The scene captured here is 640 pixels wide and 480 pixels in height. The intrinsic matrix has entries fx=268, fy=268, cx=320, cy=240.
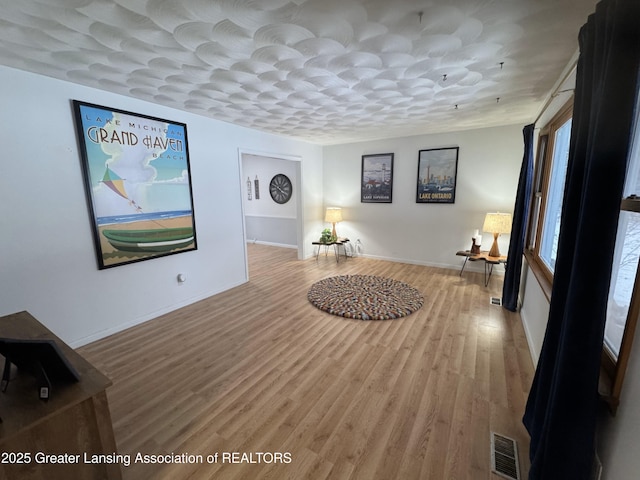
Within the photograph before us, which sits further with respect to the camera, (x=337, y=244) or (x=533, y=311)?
(x=337, y=244)

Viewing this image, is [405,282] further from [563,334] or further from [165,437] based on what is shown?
[165,437]

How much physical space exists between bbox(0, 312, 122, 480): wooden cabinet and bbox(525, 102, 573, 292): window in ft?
9.87

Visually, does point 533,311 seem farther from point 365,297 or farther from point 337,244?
point 337,244

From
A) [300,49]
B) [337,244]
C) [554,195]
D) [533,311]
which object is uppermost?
[300,49]

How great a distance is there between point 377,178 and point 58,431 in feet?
16.9

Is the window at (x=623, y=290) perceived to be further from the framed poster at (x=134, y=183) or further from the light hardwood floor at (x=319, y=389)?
the framed poster at (x=134, y=183)

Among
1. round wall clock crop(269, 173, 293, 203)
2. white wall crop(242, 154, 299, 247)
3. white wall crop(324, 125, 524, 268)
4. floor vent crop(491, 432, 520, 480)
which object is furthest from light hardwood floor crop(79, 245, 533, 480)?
round wall clock crop(269, 173, 293, 203)

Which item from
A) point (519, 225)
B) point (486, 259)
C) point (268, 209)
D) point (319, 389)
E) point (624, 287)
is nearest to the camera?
point (624, 287)

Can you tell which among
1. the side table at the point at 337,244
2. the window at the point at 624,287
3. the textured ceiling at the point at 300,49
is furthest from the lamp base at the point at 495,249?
the window at the point at 624,287

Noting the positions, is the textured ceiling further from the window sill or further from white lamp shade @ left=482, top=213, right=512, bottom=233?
the window sill

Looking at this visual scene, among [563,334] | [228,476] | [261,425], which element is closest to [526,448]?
[563,334]

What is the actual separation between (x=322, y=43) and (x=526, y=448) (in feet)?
8.93

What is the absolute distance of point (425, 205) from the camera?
193 inches

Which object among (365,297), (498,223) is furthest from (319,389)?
(498,223)
